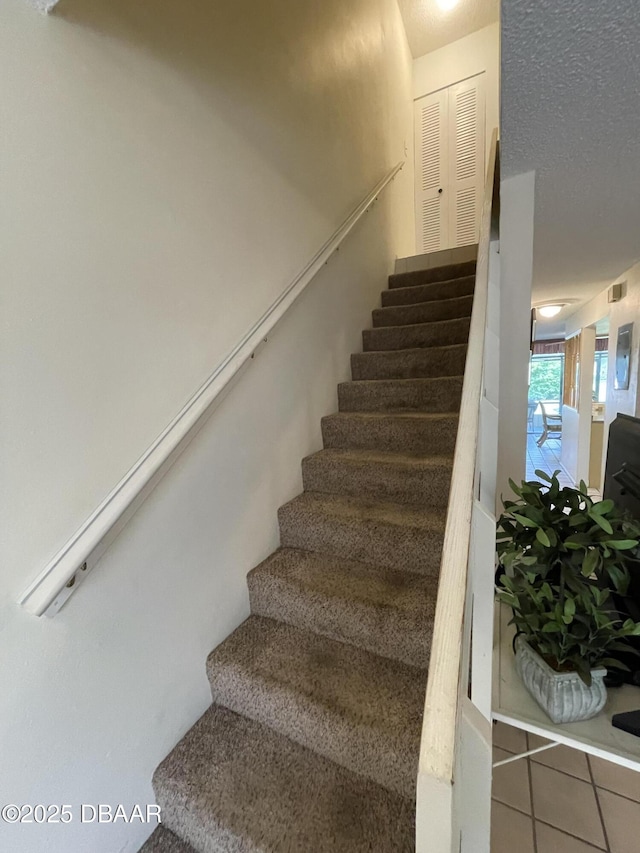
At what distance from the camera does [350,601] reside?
137cm

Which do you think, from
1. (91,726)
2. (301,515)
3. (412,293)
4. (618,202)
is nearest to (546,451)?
(412,293)

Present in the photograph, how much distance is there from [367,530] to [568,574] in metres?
0.74

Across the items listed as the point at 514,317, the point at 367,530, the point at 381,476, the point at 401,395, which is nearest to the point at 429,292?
the point at 401,395

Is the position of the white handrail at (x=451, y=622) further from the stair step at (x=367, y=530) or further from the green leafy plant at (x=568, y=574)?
the stair step at (x=367, y=530)

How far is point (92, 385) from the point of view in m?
1.03

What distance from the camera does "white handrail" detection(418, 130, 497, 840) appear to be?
43 cm

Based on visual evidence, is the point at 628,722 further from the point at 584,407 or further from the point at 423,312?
the point at 584,407

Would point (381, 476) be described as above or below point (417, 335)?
below

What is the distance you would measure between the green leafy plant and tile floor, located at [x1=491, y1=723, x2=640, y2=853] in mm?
706

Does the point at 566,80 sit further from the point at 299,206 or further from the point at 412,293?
A: the point at 412,293

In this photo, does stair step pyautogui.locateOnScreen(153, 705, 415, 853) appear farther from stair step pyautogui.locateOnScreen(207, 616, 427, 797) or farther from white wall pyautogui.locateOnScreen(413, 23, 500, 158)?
white wall pyautogui.locateOnScreen(413, 23, 500, 158)

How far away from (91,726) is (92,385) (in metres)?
0.89

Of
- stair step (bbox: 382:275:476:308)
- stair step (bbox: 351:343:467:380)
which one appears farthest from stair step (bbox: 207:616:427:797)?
stair step (bbox: 382:275:476:308)

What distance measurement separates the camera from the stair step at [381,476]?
1680 millimetres
